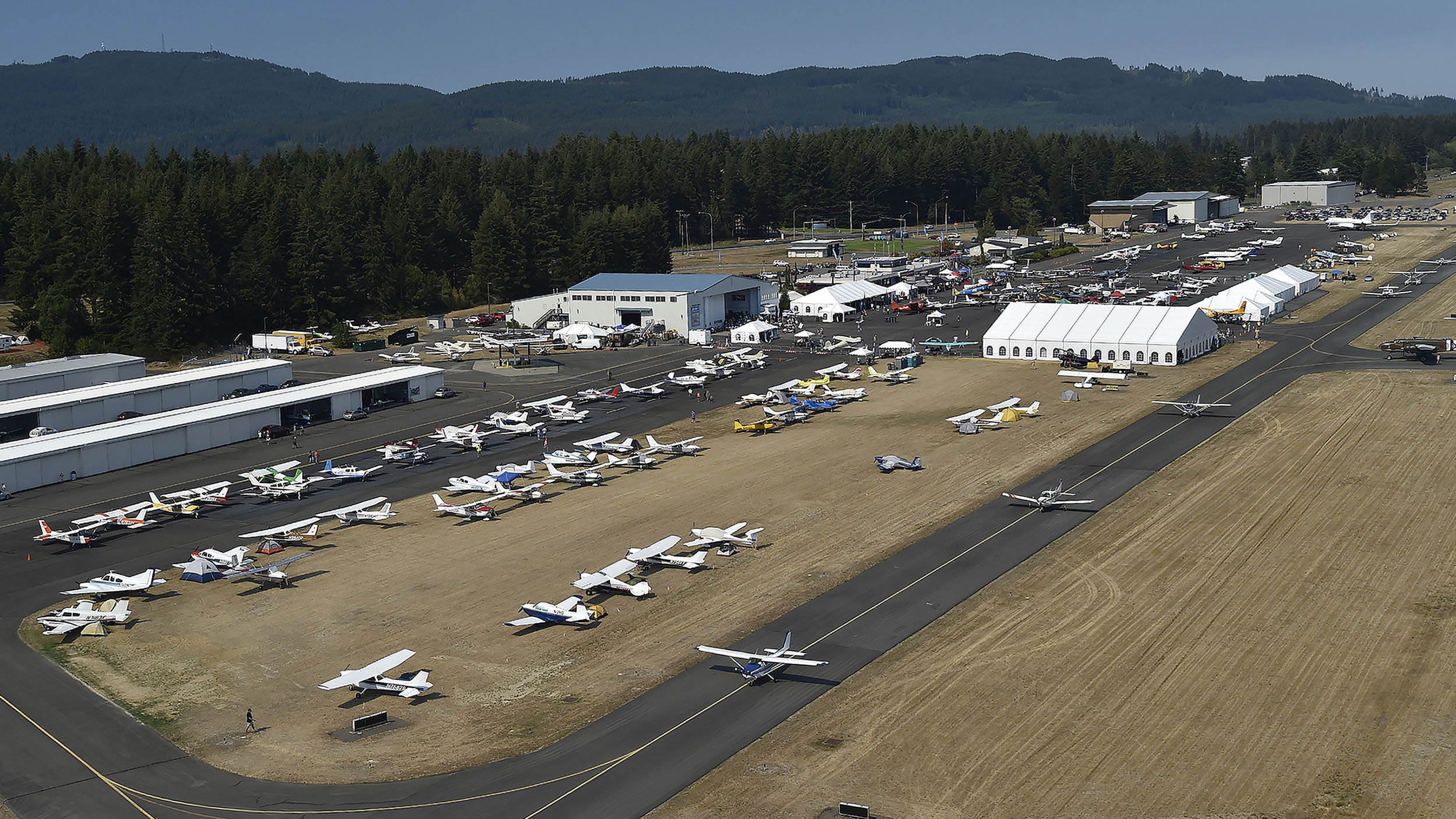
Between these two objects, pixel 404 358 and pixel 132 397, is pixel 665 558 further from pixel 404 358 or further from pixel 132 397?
pixel 404 358

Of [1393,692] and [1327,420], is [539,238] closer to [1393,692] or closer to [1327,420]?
[1327,420]

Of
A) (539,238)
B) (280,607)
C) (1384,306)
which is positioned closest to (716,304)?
(539,238)

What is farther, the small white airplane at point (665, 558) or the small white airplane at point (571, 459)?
the small white airplane at point (571, 459)

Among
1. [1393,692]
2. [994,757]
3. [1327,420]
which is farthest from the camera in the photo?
[1327,420]

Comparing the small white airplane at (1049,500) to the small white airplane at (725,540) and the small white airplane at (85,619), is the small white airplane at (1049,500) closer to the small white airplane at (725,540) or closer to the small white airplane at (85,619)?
the small white airplane at (725,540)

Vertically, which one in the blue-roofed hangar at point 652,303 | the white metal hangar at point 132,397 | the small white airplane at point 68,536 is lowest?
the small white airplane at point 68,536

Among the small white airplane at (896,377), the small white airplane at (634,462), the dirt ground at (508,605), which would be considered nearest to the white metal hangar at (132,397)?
the dirt ground at (508,605)

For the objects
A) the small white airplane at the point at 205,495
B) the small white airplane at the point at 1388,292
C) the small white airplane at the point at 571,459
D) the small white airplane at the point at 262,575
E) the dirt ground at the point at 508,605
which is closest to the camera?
the dirt ground at the point at 508,605

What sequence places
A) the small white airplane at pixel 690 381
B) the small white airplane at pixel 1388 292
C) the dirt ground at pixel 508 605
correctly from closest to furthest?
the dirt ground at pixel 508 605
the small white airplane at pixel 690 381
the small white airplane at pixel 1388 292
